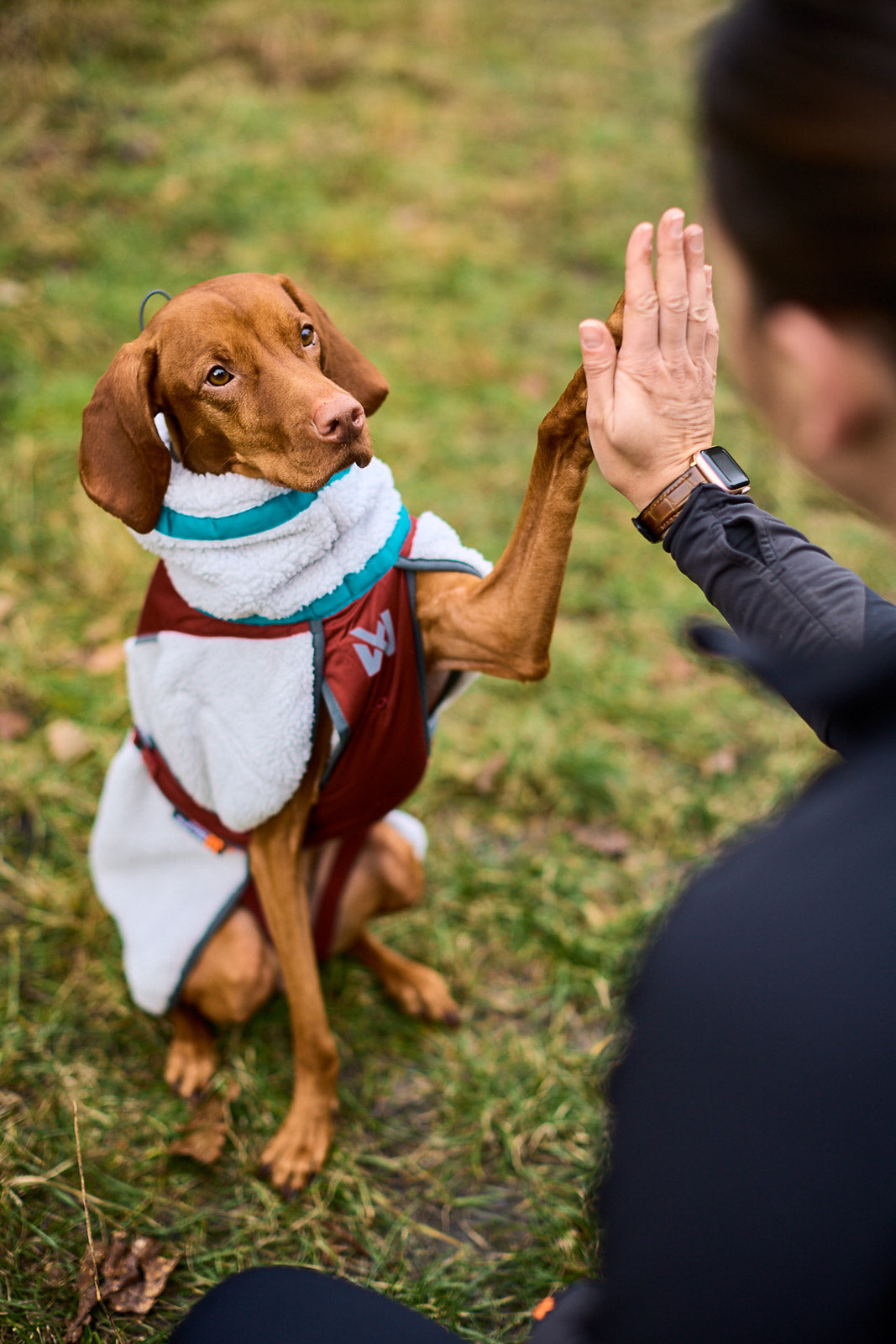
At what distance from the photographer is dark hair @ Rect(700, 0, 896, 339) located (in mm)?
865

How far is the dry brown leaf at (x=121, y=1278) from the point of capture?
78.2 inches

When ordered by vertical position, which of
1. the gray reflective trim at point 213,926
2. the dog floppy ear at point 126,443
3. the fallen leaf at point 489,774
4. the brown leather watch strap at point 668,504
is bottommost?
the fallen leaf at point 489,774

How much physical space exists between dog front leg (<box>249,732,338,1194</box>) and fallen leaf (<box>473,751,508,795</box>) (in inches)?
44.3

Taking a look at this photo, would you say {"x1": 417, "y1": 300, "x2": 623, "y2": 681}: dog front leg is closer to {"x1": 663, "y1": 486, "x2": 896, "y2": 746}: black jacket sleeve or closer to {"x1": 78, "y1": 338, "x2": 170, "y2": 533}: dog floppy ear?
{"x1": 663, "y1": 486, "x2": 896, "y2": 746}: black jacket sleeve

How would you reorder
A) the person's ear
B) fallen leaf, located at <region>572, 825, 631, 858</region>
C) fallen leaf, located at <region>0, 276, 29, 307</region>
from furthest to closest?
fallen leaf, located at <region>0, 276, 29, 307</region>, fallen leaf, located at <region>572, 825, 631, 858</region>, the person's ear

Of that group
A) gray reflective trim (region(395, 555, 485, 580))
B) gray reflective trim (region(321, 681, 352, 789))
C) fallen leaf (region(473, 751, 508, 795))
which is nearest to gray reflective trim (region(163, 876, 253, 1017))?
gray reflective trim (region(321, 681, 352, 789))

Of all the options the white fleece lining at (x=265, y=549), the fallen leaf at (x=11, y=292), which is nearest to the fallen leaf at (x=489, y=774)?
the white fleece lining at (x=265, y=549)

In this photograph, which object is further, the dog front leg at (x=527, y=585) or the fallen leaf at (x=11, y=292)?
the fallen leaf at (x=11, y=292)

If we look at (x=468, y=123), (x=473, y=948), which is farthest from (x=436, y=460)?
(x=468, y=123)

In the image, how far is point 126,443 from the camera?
67.4 inches

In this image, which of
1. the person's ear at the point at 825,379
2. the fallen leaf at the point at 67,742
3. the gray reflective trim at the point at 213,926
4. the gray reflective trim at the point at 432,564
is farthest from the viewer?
the fallen leaf at the point at 67,742

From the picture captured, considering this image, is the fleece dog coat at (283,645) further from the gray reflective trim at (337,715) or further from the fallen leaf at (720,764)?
the fallen leaf at (720,764)

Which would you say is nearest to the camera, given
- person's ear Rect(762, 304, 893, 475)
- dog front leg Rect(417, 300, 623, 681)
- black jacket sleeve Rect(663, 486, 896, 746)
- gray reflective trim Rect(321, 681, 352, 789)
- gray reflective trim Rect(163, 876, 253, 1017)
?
person's ear Rect(762, 304, 893, 475)

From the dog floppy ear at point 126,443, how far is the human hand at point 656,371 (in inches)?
29.7
